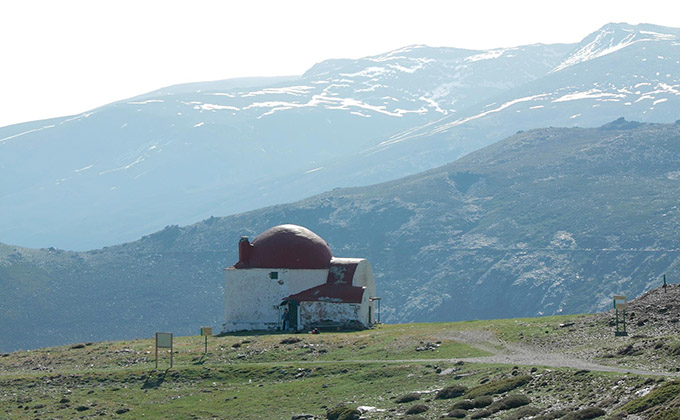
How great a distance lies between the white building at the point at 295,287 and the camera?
90562 mm

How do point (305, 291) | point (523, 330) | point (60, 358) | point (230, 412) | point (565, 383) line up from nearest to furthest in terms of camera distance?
point (565, 383) → point (230, 412) → point (523, 330) → point (60, 358) → point (305, 291)

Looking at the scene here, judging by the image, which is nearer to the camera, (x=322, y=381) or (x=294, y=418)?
(x=294, y=418)

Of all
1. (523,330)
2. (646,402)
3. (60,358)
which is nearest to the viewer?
(646,402)

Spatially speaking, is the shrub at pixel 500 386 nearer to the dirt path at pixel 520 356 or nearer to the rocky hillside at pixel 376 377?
the rocky hillside at pixel 376 377

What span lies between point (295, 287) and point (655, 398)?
56876mm

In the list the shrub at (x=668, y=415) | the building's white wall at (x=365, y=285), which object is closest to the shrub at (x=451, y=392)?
the shrub at (x=668, y=415)

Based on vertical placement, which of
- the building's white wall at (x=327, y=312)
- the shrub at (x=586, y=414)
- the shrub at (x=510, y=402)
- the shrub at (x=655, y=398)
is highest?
the shrub at (x=655, y=398)

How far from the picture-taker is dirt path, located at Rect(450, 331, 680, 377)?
5067cm

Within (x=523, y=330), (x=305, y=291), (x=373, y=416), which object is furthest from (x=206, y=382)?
(x=305, y=291)

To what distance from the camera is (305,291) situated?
9325 centimetres

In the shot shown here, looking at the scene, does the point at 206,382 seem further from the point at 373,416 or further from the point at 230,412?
the point at 373,416

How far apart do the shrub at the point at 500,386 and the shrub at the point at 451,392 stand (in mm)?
533

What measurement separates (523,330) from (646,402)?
1221 inches

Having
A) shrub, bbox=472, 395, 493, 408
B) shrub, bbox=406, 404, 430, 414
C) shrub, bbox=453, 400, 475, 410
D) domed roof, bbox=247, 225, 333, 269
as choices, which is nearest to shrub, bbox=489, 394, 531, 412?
shrub, bbox=472, 395, 493, 408
